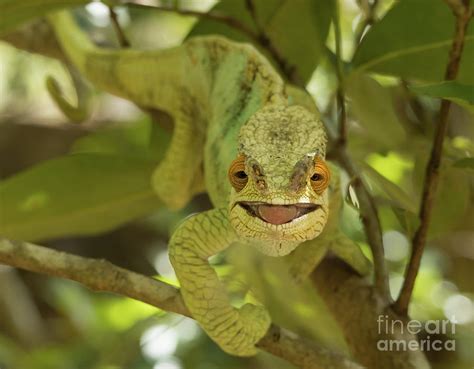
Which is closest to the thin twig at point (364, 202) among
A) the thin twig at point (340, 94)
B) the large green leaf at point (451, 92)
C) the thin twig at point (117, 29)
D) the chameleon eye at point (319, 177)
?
the thin twig at point (340, 94)

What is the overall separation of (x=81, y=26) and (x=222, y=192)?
0.83 metres

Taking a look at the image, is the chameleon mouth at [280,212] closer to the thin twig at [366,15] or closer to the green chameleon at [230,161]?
the green chameleon at [230,161]

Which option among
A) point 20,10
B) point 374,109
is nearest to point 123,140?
point 20,10

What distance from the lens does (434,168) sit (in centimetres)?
Result: 124

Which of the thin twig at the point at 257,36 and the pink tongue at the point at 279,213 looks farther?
the thin twig at the point at 257,36

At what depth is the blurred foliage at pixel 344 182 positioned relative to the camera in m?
1.46

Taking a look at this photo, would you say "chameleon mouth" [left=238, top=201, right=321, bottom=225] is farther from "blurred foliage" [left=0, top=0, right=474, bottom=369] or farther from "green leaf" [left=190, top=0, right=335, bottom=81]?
"green leaf" [left=190, top=0, right=335, bottom=81]

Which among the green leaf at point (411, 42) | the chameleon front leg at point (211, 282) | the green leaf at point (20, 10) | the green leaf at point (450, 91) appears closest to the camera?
the green leaf at point (450, 91)

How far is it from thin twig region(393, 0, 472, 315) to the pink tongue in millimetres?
239

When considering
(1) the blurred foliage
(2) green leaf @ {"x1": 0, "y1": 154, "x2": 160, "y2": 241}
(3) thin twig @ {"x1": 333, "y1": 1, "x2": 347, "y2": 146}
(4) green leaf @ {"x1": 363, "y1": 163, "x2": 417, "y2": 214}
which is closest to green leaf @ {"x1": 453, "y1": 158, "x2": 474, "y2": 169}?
(1) the blurred foliage

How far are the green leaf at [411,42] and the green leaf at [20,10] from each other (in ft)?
1.72

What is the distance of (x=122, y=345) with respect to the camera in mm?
1867

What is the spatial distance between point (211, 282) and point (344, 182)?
1.42 feet

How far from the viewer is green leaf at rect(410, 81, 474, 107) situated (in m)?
1.03
